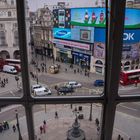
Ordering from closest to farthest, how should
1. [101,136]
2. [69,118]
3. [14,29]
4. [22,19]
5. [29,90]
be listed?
1. [22,19]
2. [14,29]
3. [29,90]
4. [101,136]
5. [69,118]

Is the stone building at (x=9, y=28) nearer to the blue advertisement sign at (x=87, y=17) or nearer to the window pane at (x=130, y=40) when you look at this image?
the blue advertisement sign at (x=87, y=17)

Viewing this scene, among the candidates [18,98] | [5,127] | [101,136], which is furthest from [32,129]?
[5,127]

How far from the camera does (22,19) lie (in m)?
1.76

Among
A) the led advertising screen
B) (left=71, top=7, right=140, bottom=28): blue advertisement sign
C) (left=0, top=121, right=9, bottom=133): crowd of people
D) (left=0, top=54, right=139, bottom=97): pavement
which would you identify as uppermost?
(left=71, top=7, right=140, bottom=28): blue advertisement sign

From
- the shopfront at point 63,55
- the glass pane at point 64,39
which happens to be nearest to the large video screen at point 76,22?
the glass pane at point 64,39

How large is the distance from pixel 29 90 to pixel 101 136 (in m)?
0.92

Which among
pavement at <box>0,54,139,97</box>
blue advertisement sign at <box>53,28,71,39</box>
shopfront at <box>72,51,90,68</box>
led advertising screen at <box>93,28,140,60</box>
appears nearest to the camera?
led advertising screen at <box>93,28,140,60</box>

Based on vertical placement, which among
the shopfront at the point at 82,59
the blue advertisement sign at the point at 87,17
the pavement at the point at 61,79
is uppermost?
the blue advertisement sign at the point at 87,17

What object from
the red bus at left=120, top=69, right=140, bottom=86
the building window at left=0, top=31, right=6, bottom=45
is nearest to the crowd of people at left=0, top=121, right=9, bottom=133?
the red bus at left=120, top=69, right=140, bottom=86

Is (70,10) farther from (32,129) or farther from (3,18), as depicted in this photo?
(32,129)

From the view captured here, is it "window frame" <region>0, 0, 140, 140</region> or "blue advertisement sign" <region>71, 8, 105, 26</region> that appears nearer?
"window frame" <region>0, 0, 140, 140</region>

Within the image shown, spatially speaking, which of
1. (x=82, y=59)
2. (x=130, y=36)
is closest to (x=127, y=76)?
(x=82, y=59)

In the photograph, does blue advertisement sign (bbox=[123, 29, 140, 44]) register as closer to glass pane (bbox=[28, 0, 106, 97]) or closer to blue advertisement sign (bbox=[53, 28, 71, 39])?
glass pane (bbox=[28, 0, 106, 97])

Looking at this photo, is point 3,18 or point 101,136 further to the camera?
point 101,136
